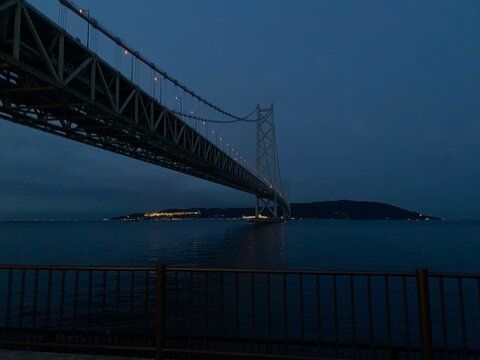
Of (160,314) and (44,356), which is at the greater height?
(160,314)

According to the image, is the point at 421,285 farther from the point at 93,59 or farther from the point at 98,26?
the point at 98,26

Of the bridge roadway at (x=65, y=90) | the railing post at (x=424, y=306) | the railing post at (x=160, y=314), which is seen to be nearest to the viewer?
the railing post at (x=424, y=306)

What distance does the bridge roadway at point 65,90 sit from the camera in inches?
522

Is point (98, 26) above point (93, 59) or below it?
above

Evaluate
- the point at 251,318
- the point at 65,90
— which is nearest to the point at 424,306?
the point at 251,318

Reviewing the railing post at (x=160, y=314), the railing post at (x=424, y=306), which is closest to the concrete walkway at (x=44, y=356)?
the railing post at (x=160, y=314)

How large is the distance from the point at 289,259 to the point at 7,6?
2880 cm

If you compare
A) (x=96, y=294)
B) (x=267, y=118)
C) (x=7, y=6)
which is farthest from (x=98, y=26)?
(x=267, y=118)

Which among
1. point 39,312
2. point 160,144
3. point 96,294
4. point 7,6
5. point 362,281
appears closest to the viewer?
point 7,6

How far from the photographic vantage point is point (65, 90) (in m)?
15.1

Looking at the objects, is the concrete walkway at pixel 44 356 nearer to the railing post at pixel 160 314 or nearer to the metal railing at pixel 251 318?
the railing post at pixel 160 314

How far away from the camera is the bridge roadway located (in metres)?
13.3

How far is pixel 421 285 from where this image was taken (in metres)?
4.36

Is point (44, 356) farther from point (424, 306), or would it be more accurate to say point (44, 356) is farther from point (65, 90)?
point (65, 90)
